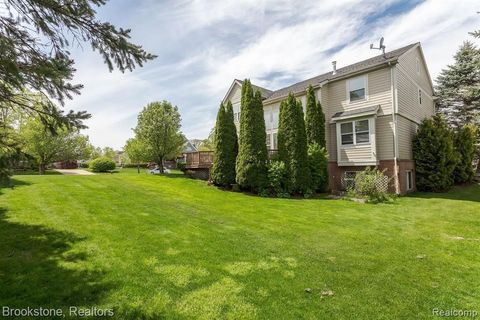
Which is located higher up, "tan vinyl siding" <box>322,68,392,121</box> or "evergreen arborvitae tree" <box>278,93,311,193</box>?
"tan vinyl siding" <box>322,68,392,121</box>

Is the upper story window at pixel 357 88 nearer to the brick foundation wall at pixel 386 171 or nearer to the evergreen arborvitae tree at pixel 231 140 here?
the brick foundation wall at pixel 386 171

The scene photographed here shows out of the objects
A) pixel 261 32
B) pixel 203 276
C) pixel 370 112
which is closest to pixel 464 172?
pixel 370 112

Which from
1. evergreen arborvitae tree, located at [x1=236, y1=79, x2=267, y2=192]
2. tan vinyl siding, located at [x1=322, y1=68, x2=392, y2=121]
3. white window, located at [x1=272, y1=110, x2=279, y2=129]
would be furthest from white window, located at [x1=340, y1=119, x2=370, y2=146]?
white window, located at [x1=272, y1=110, x2=279, y2=129]

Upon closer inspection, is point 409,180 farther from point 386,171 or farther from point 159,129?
point 159,129

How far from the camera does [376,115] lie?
15.1m

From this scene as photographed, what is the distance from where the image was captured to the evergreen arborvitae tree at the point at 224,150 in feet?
52.2

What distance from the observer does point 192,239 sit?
6.02 m

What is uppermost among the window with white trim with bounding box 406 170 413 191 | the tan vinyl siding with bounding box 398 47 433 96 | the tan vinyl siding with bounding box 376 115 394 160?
the tan vinyl siding with bounding box 398 47 433 96

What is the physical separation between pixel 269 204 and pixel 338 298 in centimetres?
752

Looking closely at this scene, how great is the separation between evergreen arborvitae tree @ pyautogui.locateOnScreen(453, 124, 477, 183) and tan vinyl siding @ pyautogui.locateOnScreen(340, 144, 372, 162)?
8594 millimetres

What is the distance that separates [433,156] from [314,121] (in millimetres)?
7455

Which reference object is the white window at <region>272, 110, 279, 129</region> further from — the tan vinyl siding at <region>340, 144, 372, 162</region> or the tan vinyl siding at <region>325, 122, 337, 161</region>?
the tan vinyl siding at <region>340, 144, 372, 162</region>

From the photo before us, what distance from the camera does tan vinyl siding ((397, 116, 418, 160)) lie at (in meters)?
15.1

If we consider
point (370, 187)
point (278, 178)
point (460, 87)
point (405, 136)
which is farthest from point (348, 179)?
point (460, 87)
